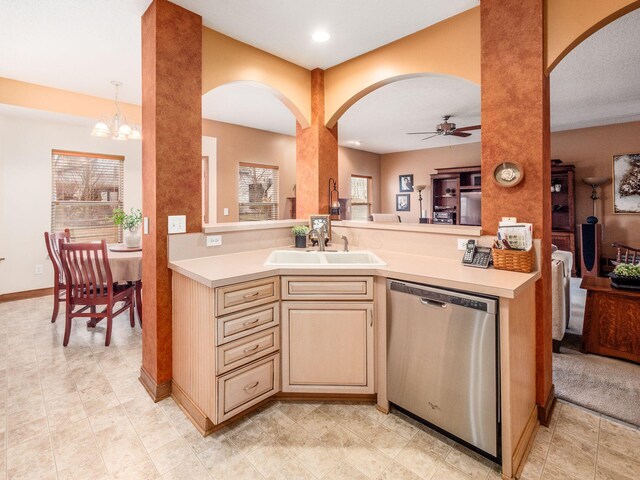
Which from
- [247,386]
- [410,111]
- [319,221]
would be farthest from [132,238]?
[410,111]

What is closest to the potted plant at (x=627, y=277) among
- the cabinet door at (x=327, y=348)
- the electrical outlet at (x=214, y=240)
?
the cabinet door at (x=327, y=348)

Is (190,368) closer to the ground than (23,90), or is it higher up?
closer to the ground

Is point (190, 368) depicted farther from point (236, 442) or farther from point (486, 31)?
point (486, 31)

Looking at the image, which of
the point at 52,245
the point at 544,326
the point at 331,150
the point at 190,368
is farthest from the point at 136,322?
the point at 544,326

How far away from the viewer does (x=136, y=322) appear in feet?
12.5

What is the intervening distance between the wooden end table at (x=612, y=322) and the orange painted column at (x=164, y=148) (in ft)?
10.7

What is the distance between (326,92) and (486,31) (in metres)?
1.55

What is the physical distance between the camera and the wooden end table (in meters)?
2.60

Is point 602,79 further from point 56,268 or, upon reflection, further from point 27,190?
point 27,190

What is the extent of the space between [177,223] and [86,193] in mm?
3726

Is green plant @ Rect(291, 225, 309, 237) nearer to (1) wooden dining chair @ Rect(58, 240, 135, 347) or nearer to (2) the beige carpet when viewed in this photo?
(1) wooden dining chair @ Rect(58, 240, 135, 347)

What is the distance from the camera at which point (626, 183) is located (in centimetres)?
582

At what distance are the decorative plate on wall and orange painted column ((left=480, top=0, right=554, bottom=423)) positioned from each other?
35mm

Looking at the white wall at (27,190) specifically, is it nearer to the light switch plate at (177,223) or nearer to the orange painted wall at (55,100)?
the orange painted wall at (55,100)
